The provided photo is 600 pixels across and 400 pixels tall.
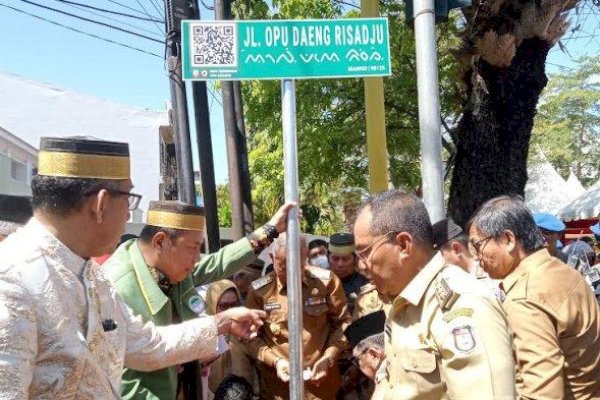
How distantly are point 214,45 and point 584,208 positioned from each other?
15.2 m

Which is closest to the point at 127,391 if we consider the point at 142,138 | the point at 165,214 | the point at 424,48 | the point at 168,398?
the point at 168,398

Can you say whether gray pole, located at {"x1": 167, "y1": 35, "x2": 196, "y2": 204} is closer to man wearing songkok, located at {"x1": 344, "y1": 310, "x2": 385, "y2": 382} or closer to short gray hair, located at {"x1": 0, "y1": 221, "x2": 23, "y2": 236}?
short gray hair, located at {"x1": 0, "y1": 221, "x2": 23, "y2": 236}

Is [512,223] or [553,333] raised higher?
[512,223]

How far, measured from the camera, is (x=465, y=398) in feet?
6.06

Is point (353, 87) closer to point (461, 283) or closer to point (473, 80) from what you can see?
point (473, 80)

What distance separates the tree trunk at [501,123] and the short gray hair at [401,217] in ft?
12.6

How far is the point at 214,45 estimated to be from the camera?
3057 millimetres

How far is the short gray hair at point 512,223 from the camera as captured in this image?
2.98 m

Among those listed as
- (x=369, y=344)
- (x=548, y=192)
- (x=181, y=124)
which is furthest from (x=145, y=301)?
(x=548, y=192)

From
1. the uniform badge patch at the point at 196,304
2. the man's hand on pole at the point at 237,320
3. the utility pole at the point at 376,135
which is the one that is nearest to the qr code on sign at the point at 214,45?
the man's hand on pole at the point at 237,320

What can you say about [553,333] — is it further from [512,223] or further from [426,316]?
[426,316]

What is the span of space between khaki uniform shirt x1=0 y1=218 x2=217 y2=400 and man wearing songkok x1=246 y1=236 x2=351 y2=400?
2.25 m

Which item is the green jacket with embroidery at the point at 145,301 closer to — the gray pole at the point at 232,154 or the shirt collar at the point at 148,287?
the shirt collar at the point at 148,287

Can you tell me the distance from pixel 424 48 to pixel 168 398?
263cm
